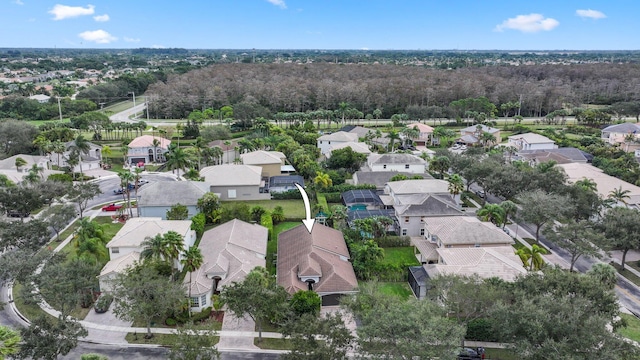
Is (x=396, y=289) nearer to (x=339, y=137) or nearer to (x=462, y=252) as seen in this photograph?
(x=462, y=252)

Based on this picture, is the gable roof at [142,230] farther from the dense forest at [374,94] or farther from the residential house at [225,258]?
the dense forest at [374,94]

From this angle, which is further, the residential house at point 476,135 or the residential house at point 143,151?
the residential house at point 476,135

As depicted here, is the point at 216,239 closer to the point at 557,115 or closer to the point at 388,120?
the point at 388,120

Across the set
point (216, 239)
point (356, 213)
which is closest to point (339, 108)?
point (356, 213)

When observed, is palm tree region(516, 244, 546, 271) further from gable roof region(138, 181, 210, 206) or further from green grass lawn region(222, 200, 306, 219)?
gable roof region(138, 181, 210, 206)

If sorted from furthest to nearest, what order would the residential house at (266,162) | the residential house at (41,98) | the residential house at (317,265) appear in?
the residential house at (41,98)
the residential house at (266,162)
the residential house at (317,265)

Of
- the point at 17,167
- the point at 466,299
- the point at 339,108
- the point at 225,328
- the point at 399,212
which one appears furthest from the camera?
the point at 339,108

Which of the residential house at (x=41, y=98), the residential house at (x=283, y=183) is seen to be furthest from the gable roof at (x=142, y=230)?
the residential house at (x=41, y=98)
